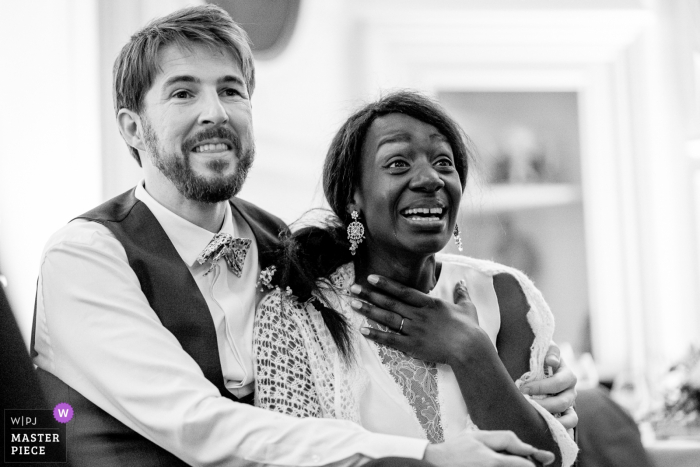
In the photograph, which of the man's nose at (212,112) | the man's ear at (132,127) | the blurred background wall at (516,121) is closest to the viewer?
the man's nose at (212,112)

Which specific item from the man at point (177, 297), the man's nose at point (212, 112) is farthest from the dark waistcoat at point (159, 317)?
the man's nose at point (212, 112)

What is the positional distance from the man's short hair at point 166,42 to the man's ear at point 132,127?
0.02 m

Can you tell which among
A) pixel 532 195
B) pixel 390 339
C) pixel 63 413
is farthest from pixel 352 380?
pixel 532 195

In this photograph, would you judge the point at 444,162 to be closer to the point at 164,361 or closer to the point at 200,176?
the point at 200,176

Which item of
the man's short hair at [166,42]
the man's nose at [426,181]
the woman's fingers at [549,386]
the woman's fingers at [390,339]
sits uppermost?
the man's short hair at [166,42]

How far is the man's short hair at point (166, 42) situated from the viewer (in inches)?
66.4

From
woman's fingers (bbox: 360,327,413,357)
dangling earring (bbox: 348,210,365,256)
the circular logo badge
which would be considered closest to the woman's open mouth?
dangling earring (bbox: 348,210,365,256)

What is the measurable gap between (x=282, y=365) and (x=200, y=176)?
0.41 metres

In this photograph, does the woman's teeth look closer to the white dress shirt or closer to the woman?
the woman

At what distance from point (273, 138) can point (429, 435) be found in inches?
60.5

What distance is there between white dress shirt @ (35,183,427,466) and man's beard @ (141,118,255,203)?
0.06m

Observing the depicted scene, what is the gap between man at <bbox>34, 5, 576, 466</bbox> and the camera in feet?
4.48

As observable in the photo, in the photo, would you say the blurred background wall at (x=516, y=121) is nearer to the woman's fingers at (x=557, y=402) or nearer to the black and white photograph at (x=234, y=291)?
the black and white photograph at (x=234, y=291)

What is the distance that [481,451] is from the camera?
1308 millimetres
